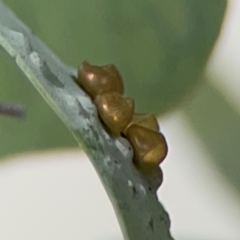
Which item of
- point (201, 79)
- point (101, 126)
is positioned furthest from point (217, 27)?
point (101, 126)

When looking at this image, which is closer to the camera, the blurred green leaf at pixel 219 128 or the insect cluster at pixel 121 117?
the insect cluster at pixel 121 117

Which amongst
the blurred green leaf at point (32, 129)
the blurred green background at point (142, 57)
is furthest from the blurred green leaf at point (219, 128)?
the blurred green leaf at point (32, 129)

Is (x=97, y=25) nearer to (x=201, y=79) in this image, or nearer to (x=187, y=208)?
(x=201, y=79)

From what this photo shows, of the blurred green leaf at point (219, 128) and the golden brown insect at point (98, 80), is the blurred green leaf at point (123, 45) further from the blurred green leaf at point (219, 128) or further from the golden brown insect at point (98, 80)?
the golden brown insect at point (98, 80)

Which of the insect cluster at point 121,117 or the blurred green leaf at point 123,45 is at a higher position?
the blurred green leaf at point 123,45

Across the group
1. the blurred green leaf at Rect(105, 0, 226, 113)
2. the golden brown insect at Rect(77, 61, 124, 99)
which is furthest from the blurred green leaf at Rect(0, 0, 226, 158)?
the golden brown insect at Rect(77, 61, 124, 99)

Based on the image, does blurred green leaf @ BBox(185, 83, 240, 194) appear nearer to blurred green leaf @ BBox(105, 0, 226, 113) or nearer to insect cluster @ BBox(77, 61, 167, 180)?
blurred green leaf @ BBox(105, 0, 226, 113)

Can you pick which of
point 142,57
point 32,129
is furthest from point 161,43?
point 32,129
